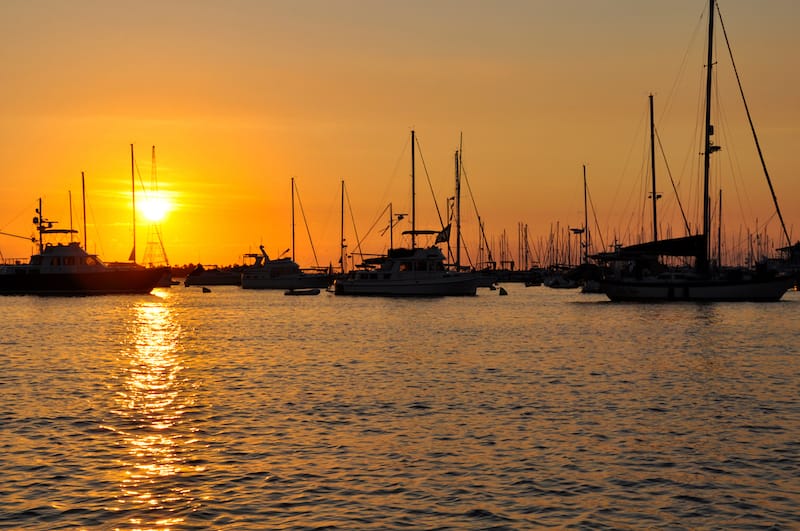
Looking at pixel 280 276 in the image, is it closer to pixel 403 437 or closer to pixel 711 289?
pixel 711 289

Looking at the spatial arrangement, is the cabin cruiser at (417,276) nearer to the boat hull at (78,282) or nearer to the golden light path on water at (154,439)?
the boat hull at (78,282)

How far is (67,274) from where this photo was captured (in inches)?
4237

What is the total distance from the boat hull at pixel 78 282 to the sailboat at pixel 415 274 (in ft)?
109

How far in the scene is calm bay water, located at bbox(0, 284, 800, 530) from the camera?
1338 centimetres

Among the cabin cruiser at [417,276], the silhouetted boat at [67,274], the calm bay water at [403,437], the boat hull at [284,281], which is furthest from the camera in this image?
the boat hull at [284,281]

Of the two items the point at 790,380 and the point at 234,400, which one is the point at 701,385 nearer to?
the point at 790,380

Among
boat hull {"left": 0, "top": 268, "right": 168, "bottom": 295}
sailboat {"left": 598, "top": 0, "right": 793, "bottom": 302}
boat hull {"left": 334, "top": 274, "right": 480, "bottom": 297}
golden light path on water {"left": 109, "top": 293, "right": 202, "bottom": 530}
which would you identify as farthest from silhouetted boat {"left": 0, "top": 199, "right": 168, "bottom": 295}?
golden light path on water {"left": 109, "top": 293, "right": 202, "bottom": 530}

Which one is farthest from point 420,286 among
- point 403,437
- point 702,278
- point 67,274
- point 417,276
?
point 403,437

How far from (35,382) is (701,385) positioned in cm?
2038

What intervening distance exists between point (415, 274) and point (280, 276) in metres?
61.9

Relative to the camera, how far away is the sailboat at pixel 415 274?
9738 cm

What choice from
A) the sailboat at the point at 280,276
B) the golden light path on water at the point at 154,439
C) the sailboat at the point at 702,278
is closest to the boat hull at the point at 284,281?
the sailboat at the point at 280,276

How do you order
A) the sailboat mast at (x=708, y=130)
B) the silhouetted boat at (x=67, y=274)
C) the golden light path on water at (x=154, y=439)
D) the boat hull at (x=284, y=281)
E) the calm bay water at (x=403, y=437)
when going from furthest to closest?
the boat hull at (x=284, y=281), the silhouetted boat at (x=67, y=274), the sailboat mast at (x=708, y=130), the golden light path on water at (x=154, y=439), the calm bay water at (x=403, y=437)

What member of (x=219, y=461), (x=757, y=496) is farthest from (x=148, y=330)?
(x=757, y=496)
